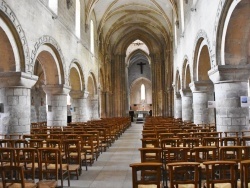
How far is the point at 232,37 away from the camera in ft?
33.7

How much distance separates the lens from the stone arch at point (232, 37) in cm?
966

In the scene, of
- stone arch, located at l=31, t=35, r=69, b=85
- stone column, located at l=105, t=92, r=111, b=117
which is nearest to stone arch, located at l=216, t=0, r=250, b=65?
stone arch, located at l=31, t=35, r=69, b=85

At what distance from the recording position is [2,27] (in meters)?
10.3

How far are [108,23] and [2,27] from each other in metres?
24.7

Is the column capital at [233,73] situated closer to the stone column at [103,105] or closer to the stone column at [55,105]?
the stone column at [55,105]

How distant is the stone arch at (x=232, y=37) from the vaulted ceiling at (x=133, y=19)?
1400 cm

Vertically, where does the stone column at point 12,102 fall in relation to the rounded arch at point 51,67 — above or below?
below

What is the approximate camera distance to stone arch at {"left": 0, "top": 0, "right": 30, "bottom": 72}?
34.3 feet

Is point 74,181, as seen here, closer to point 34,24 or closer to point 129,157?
point 129,157

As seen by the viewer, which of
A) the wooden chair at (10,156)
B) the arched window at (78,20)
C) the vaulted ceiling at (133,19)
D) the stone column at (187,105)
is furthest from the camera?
the vaulted ceiling at (133,19)

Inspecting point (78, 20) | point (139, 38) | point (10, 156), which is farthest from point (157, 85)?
point (10, 156)

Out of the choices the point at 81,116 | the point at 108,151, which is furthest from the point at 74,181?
the point at 81,116

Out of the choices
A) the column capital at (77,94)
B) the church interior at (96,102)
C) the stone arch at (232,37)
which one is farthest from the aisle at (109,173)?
the column capital at (77,94)

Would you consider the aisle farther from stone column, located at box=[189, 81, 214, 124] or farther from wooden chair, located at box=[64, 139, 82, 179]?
stone column, located at box=[189, 81, 214, 124]
